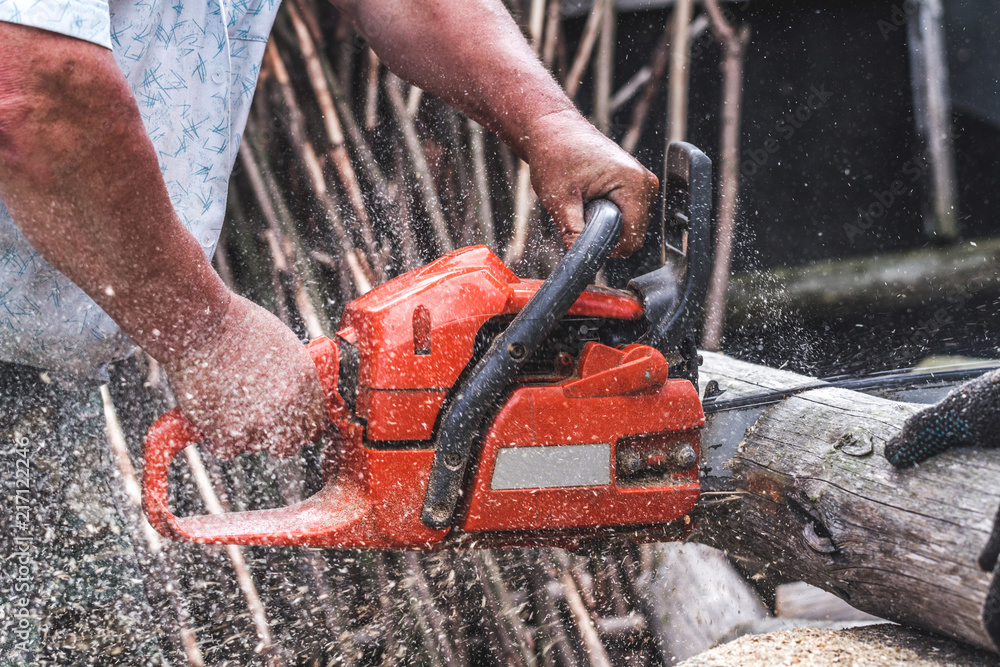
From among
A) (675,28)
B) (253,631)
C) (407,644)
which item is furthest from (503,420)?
(675,28)

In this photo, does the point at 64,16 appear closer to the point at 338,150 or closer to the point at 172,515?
the point at 172,515

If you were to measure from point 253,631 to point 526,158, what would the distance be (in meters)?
2.02

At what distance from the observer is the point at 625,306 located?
4.82 feet

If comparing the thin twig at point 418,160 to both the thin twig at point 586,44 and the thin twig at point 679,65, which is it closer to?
the thin twig at point 586,44

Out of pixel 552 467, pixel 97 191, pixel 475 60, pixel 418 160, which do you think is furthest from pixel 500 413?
pixel 418 160

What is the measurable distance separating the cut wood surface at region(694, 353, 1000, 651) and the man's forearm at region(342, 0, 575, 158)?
2.68 ft

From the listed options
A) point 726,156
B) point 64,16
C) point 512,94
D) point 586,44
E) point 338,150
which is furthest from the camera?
point 726,156

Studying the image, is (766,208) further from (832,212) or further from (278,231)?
(278,231)

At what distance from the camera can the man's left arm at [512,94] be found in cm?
154

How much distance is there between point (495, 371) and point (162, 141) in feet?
2.57

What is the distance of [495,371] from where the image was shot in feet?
4.39

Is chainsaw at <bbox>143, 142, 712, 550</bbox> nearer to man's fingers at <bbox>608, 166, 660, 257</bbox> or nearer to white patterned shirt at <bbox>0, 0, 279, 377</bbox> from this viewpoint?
man's fingers at <bbox>608, 166, 660, 257</bbox>

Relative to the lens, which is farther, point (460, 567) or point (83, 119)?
point (460, 567)

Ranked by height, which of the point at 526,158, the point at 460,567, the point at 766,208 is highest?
the point at 526,158
